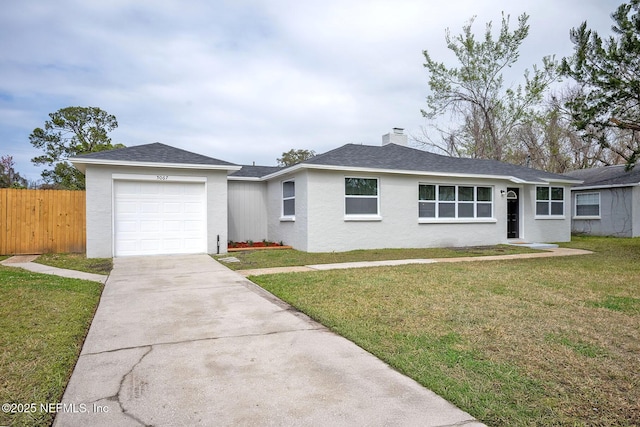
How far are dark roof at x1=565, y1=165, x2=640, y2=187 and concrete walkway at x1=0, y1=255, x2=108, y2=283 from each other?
75.1 feet

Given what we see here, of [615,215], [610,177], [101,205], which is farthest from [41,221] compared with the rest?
[610,177]

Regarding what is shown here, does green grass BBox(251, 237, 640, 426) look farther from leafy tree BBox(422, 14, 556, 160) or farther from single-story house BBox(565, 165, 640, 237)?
leafy tree BBox(422, 14, 556, 160)

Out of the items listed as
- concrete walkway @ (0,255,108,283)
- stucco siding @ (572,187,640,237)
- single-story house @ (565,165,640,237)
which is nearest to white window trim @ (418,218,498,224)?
single-story house @ (565,165,640,237)

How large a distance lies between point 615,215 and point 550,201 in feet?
16.5

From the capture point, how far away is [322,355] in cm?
388

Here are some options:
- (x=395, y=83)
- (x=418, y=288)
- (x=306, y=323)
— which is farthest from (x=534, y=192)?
(x=306, y=323)

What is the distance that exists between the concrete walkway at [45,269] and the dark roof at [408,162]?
704cm

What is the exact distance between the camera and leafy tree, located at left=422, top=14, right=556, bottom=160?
26.9m

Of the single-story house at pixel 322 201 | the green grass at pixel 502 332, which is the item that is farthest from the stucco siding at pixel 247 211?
the green grass at pixel 502 332

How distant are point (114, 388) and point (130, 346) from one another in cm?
103

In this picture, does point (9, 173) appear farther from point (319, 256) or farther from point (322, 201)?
point (319, 256)

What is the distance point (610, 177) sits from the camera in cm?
2134

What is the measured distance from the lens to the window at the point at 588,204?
21453 mm

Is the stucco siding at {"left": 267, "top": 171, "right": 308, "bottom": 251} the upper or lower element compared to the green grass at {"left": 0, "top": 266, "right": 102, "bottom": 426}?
upper
